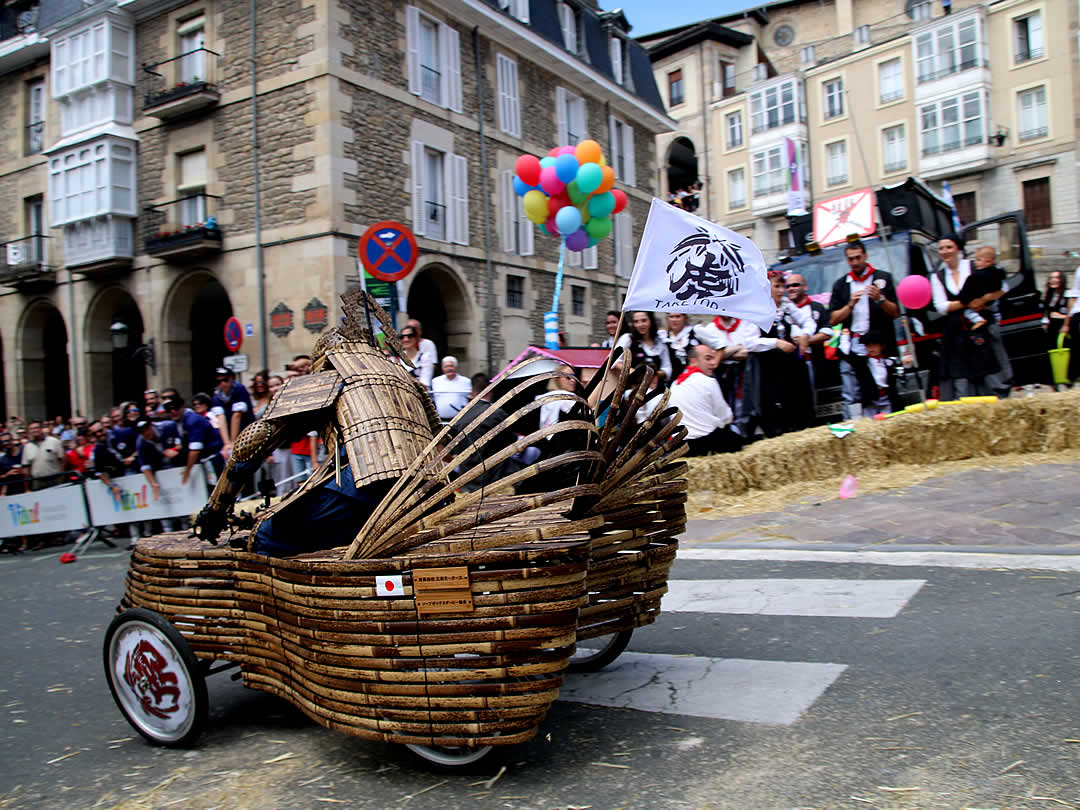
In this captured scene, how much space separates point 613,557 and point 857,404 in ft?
22.8

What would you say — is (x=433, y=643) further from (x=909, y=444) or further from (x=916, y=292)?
(x=916, y=292)

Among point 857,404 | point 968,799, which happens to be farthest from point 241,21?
point 968,799

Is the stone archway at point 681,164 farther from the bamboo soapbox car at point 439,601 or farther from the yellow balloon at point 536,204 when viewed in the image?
the bamboo soapbox car at point 439,601

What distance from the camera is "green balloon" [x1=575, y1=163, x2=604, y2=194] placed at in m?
12.4

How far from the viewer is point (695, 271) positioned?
4.18 meters

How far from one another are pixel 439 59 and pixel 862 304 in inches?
653

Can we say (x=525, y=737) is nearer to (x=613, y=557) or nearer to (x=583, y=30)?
(x=613, y=557)

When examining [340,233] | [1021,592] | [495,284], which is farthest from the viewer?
[495,284]

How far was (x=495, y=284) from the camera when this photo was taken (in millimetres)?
24141

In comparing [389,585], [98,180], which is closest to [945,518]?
[389,585]

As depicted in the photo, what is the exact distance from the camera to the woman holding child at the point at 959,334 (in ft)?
29.8

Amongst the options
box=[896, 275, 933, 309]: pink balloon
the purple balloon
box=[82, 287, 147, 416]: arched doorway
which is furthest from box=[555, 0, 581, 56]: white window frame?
box=[896, 275, 933, 309]: pink balloon

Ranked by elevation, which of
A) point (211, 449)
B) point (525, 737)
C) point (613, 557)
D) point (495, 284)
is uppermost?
point (495, 284)

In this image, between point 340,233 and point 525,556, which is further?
point 340,233
